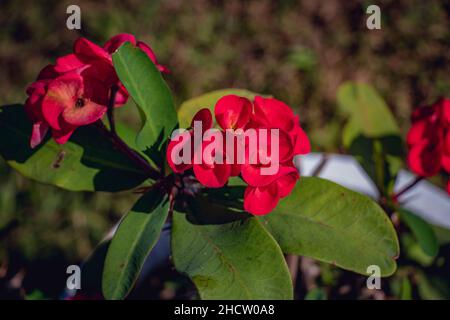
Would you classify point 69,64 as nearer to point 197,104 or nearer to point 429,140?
point 197,104

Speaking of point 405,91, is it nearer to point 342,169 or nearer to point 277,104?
point 342,169

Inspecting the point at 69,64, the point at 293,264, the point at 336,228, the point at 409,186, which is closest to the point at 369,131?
the point at 409,186

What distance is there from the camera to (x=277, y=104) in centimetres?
73

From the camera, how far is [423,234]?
3.43ft

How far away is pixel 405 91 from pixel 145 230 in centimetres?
175

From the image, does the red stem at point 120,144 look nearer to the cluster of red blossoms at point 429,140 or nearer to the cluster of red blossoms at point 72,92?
the cluster of red blossoms at point 72,92

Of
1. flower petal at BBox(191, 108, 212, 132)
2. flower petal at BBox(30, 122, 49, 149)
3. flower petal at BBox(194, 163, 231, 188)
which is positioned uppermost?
flower petal at BBox(191, 108, 212, 132)

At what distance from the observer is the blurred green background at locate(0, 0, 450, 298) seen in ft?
6.98

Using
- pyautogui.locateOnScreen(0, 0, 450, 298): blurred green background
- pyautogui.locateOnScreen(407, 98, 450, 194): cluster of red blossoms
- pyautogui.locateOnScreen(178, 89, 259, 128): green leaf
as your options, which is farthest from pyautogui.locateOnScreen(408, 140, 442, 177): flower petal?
pyautogui.locateOnScreen(0, 0, 450, 298): blurred green background

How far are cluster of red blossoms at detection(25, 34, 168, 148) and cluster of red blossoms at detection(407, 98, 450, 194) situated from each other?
0.63 metres

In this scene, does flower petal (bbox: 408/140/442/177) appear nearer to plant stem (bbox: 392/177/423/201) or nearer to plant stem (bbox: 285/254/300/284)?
plant stem (bbox: 392/177/423/201)

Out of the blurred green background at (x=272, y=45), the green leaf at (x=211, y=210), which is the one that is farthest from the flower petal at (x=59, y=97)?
the blurred green background at (x=272, y=45)

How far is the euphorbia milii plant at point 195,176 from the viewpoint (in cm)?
71

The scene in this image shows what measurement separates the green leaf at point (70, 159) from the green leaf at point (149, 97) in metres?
0.11
